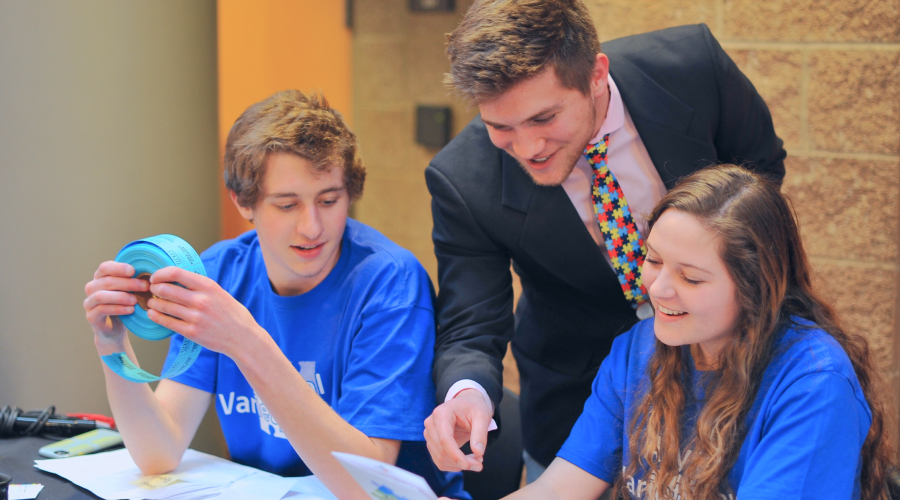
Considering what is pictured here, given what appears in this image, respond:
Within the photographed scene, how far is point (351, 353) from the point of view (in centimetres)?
156

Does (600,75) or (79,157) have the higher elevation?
(600,75)

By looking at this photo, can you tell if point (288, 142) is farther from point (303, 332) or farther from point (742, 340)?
point (742, 340)

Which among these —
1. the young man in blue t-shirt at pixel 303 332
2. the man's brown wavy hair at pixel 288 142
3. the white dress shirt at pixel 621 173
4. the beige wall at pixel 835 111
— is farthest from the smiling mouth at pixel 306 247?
the beige wall at pixel 835 111

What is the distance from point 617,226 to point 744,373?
465 mm

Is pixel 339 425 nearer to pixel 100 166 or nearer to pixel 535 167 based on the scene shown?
pixel 535 167

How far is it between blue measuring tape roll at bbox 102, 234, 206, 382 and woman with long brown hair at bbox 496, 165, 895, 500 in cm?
69

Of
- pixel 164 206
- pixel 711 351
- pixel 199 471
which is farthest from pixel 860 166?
pixel 164 206

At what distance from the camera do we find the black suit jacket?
162 cm

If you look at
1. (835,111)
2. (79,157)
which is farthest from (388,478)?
(835,111)

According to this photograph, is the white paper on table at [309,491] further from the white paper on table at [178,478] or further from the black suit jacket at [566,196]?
the black suit jacket at [566,196]

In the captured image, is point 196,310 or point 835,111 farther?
point 835,111

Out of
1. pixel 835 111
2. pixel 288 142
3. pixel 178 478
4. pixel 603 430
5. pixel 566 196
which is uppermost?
pixel 835 111

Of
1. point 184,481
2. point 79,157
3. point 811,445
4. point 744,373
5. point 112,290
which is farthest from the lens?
point 79,157

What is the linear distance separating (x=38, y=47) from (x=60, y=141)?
269mm
